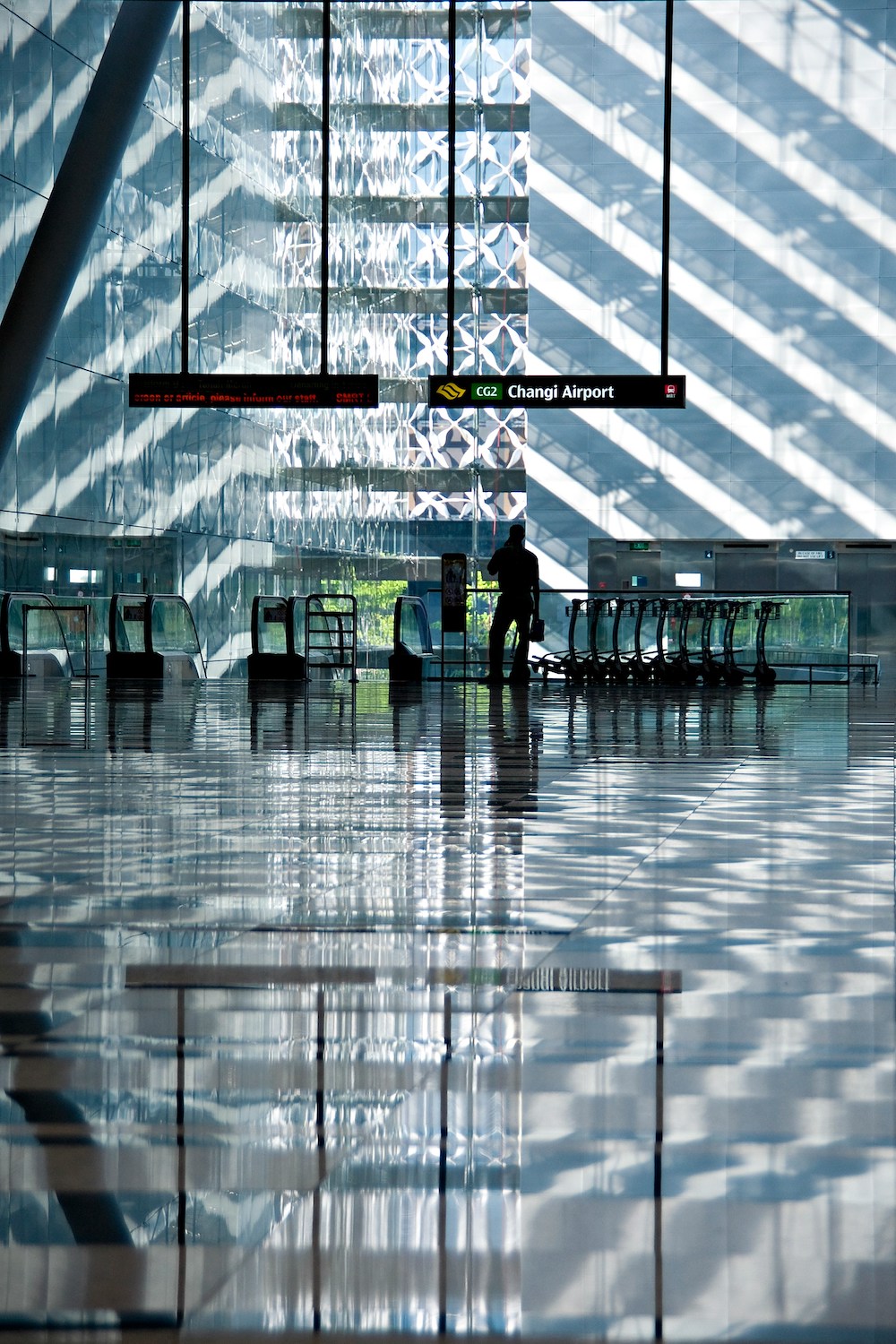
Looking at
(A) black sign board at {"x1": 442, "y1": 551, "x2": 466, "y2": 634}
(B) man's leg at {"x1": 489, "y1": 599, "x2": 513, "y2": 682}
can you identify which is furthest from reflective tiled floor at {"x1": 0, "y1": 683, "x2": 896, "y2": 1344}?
(A) black sign board at {"x1": 442, "y1": 551, "x2": 466, "y2": 634}

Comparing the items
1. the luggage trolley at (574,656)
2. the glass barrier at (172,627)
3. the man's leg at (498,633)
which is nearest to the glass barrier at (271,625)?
the glass barrier at (172,627)

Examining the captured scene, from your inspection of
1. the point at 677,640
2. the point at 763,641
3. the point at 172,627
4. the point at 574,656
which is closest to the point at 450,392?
the point at 677,640

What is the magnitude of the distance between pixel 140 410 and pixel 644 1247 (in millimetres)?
26745

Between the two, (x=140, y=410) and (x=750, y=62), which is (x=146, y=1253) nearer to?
(x=140, y=410)

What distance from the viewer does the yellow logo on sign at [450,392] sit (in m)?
20.7

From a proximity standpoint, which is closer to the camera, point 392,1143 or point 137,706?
point 392,1143

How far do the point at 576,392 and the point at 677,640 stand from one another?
5.16 m

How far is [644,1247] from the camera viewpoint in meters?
1.67

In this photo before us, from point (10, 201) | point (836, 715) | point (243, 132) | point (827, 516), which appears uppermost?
point (243, 132)

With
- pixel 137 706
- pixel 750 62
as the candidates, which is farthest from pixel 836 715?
pixel 750 62

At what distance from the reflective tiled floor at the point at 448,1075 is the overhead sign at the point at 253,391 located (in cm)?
1536

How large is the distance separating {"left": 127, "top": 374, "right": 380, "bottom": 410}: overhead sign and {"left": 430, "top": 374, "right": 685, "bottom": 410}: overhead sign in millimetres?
971

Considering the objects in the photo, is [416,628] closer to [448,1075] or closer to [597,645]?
[597,645]

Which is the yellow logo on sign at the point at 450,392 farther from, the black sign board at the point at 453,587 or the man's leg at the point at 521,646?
the man's leg at the point at 521,646
